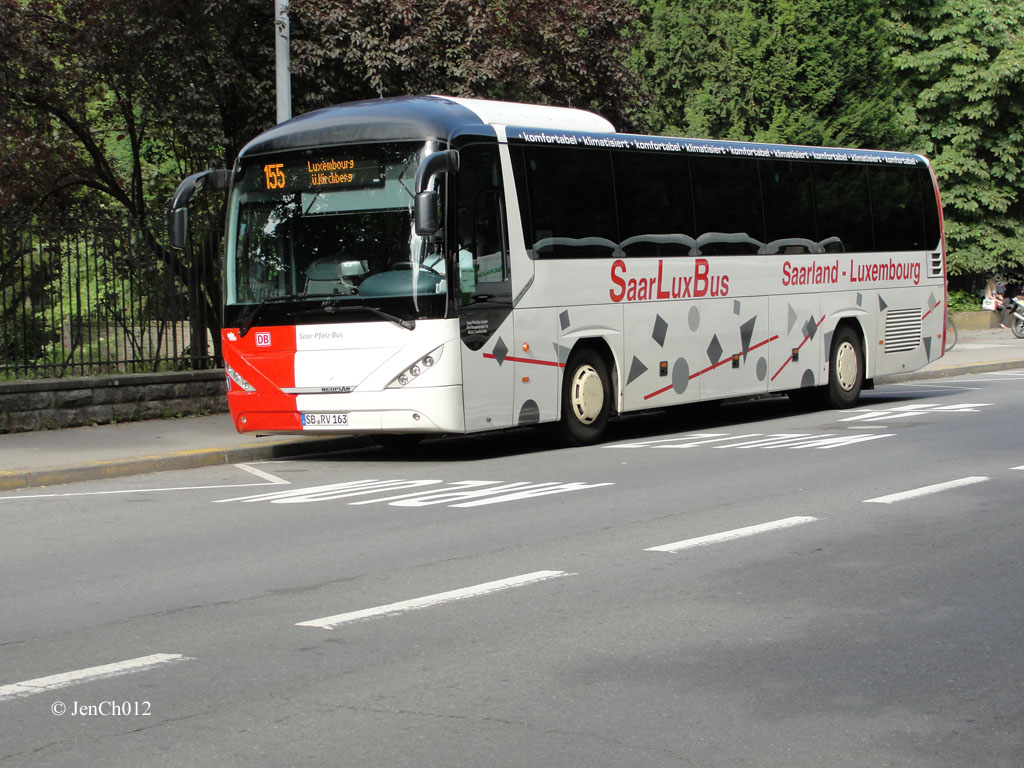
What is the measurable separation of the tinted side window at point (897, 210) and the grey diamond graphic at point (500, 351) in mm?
8013

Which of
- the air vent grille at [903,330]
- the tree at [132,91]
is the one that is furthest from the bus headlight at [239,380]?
the air vent grille at [903,330]

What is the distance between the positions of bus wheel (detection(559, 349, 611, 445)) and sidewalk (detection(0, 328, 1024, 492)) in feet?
8.86

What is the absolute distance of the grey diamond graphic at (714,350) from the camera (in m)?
16.8

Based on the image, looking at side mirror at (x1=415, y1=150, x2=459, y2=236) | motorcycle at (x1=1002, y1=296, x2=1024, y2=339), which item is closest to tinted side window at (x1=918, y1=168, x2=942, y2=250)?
side mirror at (x1=415, y1=150, x2=459, y2=236)

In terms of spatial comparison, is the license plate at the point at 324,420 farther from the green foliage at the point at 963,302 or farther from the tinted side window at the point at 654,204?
the green foliage at the point at 963,302

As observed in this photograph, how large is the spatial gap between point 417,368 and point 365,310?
2.49 feet

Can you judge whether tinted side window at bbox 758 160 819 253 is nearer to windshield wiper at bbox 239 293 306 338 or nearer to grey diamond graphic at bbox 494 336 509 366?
grey diamond graphic at bbox 494 336 509 366

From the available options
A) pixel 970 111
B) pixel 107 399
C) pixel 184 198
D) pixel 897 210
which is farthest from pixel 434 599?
pixel 970 111

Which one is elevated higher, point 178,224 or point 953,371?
point 178,224

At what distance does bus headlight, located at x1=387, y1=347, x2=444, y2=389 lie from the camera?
13.3 metres

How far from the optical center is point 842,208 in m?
19.2

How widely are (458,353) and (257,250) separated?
2410 mm

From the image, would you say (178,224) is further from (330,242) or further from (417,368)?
(417,368)

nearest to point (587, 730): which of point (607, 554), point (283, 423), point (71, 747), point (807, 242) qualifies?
point (71, 747)
